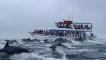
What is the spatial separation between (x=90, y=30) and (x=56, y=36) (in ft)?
55.2

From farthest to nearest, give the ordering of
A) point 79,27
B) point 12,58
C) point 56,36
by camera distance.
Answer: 1. point 79,27
2. point 56,36
3. point 12,58

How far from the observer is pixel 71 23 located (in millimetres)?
158000

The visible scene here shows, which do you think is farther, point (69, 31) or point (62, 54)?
point (69, 31)

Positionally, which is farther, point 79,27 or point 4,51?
point 79,27

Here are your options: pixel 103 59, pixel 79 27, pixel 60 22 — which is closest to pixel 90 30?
pixel 79 27

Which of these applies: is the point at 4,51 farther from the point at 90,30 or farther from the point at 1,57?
the point at 90,30

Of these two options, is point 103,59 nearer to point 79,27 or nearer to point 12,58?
point 12,58

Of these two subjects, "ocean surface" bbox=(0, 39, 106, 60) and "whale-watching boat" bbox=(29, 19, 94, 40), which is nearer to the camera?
"ocean surface" bbox=(0, 39, 106, 60)

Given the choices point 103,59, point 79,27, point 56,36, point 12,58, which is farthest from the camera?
point 79,27

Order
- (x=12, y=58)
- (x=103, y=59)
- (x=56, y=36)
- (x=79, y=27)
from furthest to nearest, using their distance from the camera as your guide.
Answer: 1. (x=79, y=27)
2. (x=56, y=36)
3. (x=103, y=59)
4. (x=12, y=58)

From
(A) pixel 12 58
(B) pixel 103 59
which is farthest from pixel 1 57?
(B) pixel 103 59

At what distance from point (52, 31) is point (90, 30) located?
17.6m

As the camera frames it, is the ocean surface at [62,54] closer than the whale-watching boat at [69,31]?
Yes

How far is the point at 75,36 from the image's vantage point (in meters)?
148
